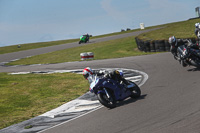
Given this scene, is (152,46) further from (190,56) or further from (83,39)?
(83,39)

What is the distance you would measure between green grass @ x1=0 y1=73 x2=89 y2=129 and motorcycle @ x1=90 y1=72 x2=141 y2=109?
2.38 m

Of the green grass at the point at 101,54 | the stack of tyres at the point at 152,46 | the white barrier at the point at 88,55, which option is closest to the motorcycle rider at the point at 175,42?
the stack of tyres at the point at 152,46

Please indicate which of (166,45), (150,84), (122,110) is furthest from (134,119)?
(166,45)

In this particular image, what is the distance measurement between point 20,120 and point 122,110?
127 inches

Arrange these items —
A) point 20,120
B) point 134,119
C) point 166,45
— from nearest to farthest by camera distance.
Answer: point 134,119
point 20,120
point 166,45

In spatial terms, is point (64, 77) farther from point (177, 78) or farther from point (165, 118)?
point (165, 118)

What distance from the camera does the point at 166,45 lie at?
22484mm

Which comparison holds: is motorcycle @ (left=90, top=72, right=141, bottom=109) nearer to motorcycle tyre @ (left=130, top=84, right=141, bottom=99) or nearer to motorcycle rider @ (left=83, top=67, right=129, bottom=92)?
motorcycle tyre @ (left=130, top=84, right=141, bottom=99)

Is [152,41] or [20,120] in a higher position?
[152,41]

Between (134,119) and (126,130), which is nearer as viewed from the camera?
(126,130)

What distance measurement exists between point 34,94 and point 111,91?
17.3ft

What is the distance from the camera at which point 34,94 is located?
1399 centimetres

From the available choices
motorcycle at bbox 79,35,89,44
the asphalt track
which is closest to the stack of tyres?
the asphalt track

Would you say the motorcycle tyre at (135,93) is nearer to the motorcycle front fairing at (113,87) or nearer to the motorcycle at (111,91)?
the motorcycle at (111,91)
